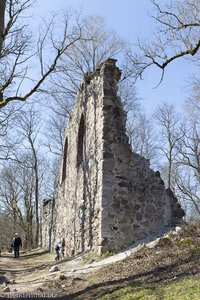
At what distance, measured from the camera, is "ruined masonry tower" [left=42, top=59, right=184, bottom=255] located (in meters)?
10.8

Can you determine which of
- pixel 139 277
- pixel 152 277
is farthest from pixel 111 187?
pixel 152 277

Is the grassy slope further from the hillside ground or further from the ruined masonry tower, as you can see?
the ruined masonry tower

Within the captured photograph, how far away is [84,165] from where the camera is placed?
12922 millimetres

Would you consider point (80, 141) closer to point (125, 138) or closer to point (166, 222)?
point (125, 138)

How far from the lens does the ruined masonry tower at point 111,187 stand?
10.8 meters

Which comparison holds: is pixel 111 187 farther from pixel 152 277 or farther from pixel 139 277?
pixel 152 277

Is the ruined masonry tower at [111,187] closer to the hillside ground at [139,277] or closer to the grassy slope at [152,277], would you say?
the hillside ground at [139,277]

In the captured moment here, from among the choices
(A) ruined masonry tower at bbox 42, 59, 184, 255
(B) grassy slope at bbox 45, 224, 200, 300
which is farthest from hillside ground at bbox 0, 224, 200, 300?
(A) ruined masonry tower at bbox 42, 59, 184, 255

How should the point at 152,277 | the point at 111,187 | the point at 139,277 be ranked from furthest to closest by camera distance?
the point at 111,187 < the point at 139,277 < the point at 152,277

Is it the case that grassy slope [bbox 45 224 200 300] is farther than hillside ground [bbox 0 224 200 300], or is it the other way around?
hillside ground [bbox 0 224 200 300]

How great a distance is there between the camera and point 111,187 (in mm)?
11008

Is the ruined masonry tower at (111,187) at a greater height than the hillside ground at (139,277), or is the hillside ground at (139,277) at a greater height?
the ruined masonry tower at (111,187)

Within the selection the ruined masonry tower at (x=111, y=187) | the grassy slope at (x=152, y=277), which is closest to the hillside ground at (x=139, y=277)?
the grassy slope at (x=152, y=277)

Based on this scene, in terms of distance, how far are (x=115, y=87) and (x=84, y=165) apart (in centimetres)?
270
